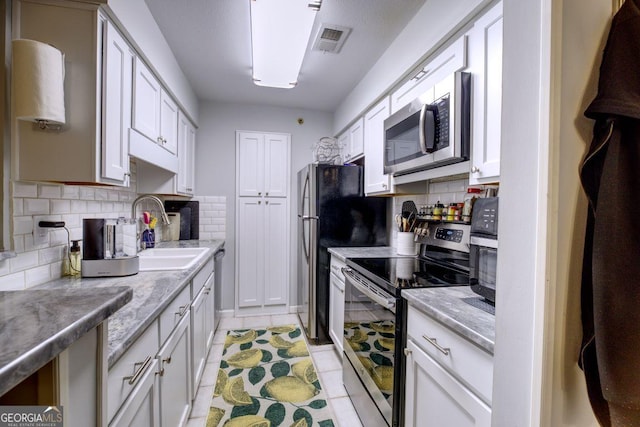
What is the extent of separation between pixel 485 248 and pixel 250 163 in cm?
284

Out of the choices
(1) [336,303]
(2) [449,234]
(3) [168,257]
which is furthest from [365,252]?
(3) [168,257]

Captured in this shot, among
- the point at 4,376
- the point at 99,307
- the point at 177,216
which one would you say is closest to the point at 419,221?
the point at 99,307

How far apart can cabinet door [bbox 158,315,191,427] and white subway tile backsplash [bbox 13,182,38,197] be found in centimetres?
86

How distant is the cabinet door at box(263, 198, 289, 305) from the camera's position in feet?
11.4

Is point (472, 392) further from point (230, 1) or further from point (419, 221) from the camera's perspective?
point (230, 1)

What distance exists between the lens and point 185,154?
2807mm

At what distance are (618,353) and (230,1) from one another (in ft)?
7.22

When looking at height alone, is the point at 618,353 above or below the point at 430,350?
above

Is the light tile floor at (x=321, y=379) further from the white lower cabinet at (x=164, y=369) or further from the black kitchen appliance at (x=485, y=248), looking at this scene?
the black kitchen appliance at (x=485, y=248)

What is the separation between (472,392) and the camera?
0.94 metres

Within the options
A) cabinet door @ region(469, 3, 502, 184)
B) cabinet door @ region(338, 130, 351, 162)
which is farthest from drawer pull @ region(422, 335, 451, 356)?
cabinet door @ region(338, 130, 351, 162)

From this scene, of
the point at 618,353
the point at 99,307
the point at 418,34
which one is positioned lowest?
the point at 618,353

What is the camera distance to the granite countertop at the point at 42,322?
351mm

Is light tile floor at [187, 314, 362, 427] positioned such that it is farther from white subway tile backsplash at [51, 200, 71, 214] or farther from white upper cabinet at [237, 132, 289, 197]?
white upper cabinet at [237, 132, 289, 197]
